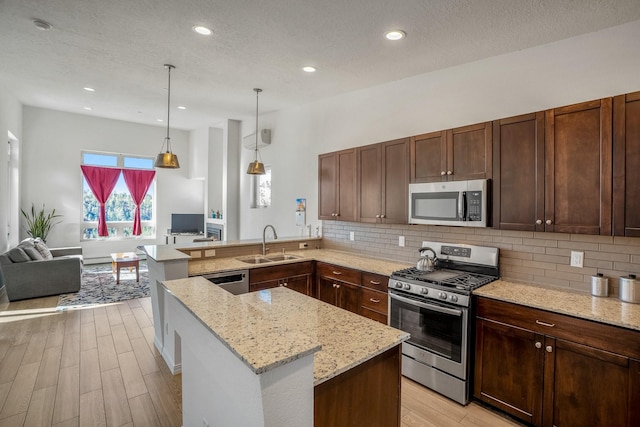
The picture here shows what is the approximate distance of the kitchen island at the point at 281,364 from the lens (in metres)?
1.00

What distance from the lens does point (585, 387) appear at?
75.7 inches

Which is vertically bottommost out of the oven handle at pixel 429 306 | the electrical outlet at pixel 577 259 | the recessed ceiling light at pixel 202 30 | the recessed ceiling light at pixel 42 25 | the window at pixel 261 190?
the oven handle at pixel 429 306

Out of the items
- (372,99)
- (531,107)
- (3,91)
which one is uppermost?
(3,91)

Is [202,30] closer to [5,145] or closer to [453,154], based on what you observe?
[453,154]

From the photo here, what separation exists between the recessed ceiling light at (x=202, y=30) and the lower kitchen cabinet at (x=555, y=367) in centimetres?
318

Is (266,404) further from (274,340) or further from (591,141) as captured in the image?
(591,141)

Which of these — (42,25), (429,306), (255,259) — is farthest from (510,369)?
(42,25)

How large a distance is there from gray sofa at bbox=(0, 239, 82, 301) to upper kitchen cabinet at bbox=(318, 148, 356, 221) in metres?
4.30

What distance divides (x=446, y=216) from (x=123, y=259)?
5.57m

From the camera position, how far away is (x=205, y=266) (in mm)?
3258

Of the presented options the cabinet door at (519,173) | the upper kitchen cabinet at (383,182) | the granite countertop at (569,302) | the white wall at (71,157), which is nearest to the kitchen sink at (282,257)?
the upper kitchen cabinet at (383,182)

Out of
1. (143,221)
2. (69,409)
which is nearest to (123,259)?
(143,221)

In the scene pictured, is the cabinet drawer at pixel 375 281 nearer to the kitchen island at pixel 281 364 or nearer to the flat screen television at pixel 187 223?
the kitchen island at pixel 281 364

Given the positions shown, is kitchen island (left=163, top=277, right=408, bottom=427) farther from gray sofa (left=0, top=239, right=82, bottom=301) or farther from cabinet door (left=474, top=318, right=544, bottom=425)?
gray sofa (left=0, top=239, right=82, bottom=301)
